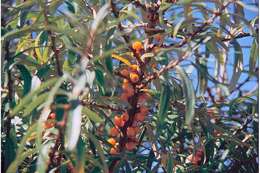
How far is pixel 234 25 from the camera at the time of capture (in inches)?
45.6

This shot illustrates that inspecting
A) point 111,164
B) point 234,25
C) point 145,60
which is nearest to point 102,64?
point 145,60

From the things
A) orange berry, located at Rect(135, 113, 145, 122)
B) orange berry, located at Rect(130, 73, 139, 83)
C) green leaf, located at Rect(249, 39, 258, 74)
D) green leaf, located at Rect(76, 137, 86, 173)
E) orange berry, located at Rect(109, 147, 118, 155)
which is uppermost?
green leaf, located at Rect(249, 39, 258, 74)

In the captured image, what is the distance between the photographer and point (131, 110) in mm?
1060

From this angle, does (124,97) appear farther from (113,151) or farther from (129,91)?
(113,151)

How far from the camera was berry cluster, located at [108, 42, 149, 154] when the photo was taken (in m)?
1.05

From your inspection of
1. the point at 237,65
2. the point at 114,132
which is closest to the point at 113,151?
the point at 114,132

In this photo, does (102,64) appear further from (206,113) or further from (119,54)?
(206,113)

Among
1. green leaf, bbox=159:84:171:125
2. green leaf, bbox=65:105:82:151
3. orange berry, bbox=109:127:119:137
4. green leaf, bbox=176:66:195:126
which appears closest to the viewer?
green leaf, bbox=65:105:82:151

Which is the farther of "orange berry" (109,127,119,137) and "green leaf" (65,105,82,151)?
"orange berry" (109,127,119,137)

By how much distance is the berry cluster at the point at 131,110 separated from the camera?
41.4 inches

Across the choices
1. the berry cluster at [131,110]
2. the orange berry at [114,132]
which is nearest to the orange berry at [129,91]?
the berry cluster at [131,110]

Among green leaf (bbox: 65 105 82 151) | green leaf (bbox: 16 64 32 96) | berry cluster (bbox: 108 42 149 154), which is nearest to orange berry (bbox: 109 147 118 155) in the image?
berry cluster (bbox: 108 42 149 154)

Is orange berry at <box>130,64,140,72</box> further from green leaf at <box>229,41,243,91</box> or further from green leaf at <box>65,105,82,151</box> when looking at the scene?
green leaf at <box>65,105,82,151</box>

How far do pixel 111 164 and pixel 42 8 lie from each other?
1.05 ft
